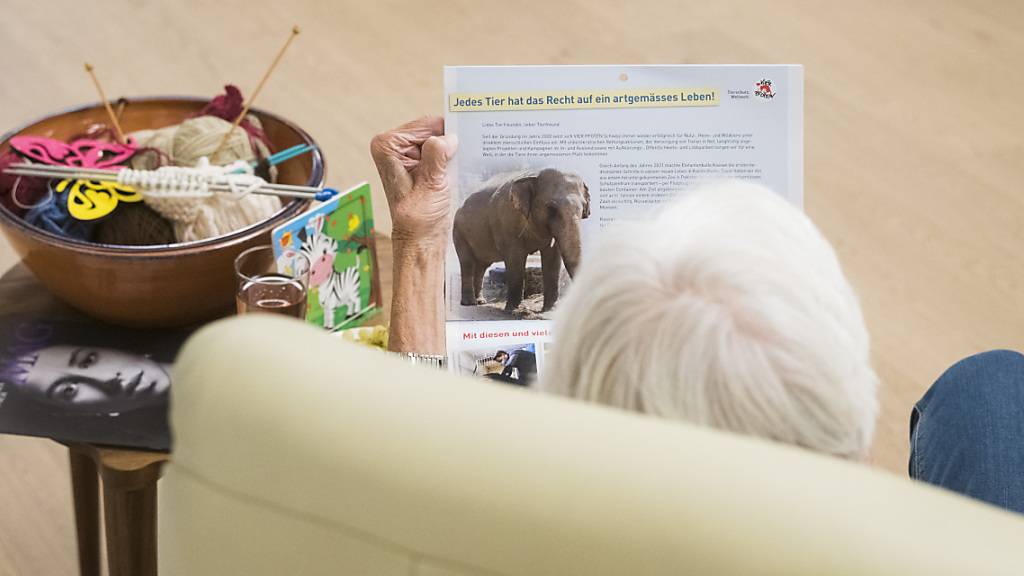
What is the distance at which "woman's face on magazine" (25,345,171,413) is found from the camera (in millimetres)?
1083

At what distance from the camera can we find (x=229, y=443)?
0.46 m

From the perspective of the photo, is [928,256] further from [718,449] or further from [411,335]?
[718,449]

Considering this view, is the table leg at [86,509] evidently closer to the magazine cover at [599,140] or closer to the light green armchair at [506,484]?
the magazine cover at [599,140]

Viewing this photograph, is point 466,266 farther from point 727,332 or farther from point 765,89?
point 727,332

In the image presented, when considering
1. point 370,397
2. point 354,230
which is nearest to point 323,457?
point 370,397

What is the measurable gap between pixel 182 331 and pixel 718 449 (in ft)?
2.96

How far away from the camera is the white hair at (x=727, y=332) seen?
1.82ft

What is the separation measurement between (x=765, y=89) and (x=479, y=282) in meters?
0.35

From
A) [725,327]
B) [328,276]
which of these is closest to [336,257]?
[328,276]

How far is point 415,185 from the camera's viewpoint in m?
1.09

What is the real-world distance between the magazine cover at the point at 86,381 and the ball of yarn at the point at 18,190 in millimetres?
126

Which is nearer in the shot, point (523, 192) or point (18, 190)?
point (523, 192)

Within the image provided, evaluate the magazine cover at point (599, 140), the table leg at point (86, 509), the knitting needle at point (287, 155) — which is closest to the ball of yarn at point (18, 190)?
the knitting needle at point (287, 155)

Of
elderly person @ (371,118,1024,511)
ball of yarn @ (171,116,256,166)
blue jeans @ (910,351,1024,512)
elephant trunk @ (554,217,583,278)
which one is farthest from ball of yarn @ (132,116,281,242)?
blue jeans @ (910,351,1024,512)
